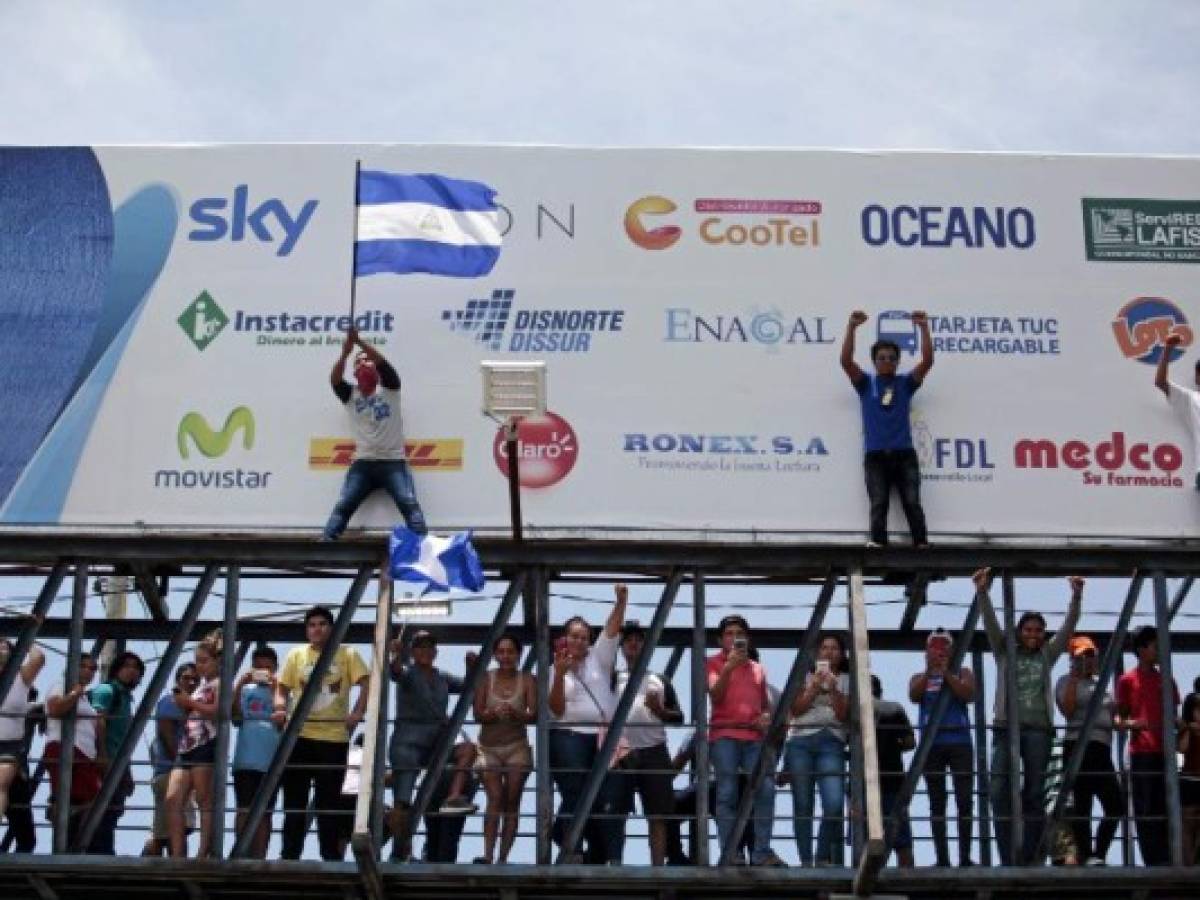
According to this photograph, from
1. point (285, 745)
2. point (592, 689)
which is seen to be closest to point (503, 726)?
point (592, 689)

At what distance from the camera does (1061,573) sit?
2333 cm

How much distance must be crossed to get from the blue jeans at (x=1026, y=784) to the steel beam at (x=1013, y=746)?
0.08m

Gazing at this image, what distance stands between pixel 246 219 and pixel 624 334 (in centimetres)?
410

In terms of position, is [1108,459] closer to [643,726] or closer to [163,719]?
[643,726]

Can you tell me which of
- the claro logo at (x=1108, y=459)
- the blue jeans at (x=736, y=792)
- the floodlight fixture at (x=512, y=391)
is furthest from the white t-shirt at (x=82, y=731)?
the claro logo at (x=1108, y=459)

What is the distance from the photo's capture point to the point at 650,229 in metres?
24.7

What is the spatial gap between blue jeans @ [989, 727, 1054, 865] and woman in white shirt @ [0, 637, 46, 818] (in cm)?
893

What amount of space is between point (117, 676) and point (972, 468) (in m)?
8.48

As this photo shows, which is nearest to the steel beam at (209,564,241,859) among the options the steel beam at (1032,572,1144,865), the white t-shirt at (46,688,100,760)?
the white t-shirt at (46,688,100,760)

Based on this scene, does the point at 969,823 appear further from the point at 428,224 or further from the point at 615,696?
the point at 428,224

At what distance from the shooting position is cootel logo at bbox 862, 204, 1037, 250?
2467cm

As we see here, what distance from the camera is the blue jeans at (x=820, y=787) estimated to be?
21562 millimetres

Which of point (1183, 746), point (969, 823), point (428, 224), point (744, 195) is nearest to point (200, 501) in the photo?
point (428, 224)

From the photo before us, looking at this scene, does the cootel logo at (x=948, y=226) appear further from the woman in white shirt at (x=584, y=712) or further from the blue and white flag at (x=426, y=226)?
the woman in white shirt at (x=584, y=712)
